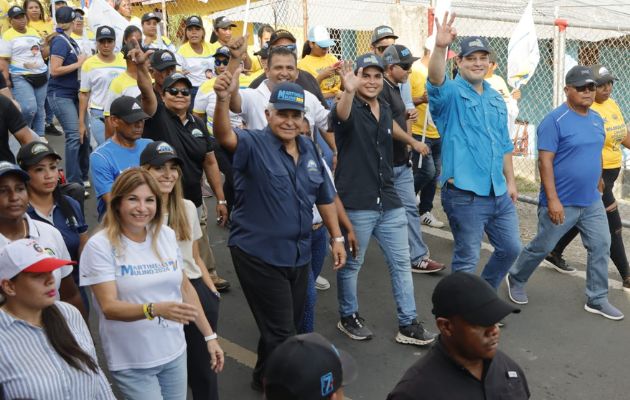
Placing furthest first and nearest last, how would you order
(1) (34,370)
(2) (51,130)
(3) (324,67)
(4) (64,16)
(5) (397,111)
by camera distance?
1. (2) (51,130)
2. (4) (64,16)
3. (3) (324,67)
4. (5) (397,111)
5. (1) (34,370)

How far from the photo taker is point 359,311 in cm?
629

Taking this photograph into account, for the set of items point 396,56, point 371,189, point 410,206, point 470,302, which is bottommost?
point 410,206

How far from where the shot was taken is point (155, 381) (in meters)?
3.80

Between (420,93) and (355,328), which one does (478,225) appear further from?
(420,93)

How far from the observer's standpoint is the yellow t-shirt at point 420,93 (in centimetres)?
801

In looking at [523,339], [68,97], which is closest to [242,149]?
[523,339]

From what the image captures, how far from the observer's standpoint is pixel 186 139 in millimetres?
5840

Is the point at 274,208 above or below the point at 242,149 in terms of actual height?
below

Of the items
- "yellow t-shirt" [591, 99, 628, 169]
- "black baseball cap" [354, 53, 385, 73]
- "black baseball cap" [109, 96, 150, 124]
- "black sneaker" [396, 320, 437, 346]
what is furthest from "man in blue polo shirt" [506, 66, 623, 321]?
"black baseball cap" [109, 96, 150, 124]

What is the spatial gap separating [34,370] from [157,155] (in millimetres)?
1780

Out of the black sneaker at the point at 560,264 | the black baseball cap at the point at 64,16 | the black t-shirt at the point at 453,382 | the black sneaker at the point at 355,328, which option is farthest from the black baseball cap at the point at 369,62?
the black baseball cap at the point at 64,16

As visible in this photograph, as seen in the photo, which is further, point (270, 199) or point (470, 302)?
point (270, 199)

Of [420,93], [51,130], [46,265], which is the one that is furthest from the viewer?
[51,130]

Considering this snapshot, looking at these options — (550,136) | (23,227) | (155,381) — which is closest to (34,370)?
(155,381)
